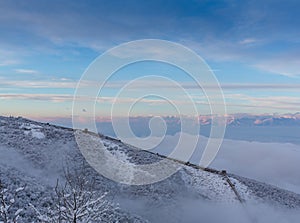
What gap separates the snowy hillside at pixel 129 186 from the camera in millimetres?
29344

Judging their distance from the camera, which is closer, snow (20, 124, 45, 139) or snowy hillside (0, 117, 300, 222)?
snowy hillside (0, 117, 300, 222)

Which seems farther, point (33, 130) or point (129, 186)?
point (33, 130)

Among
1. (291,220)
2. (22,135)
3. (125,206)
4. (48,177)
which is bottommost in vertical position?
(291,220)

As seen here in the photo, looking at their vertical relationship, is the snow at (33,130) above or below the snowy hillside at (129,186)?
above

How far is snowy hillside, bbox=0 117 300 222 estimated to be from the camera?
2934 centimetres

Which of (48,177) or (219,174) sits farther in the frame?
(219,174)

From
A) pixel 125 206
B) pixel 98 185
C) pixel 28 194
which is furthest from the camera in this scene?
pixel 98 185

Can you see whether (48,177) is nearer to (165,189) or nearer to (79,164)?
(79,164)

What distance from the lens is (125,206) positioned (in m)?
30.3

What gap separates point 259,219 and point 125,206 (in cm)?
1547

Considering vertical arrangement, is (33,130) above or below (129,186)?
Answer: above

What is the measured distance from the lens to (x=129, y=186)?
33625 millimetres

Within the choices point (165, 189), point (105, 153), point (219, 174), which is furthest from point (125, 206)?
point (219, 174)

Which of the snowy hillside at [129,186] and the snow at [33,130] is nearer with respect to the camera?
the snowy hillside at [129,186]
